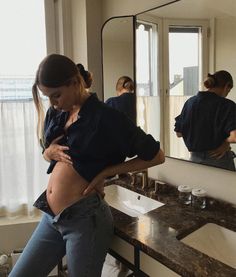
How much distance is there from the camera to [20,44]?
2.15m

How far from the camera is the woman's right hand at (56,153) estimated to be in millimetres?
1242

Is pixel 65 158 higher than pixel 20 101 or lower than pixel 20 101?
lower

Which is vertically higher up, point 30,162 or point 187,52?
point 187,52

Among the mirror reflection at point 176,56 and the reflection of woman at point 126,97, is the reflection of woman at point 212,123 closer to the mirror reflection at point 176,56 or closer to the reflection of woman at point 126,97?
the mirror reflection at point 176,56

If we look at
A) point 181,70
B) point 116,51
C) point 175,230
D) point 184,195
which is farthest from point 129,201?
point 116,51

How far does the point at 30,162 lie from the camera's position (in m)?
2.24

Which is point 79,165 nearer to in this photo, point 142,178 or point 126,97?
point 142,178

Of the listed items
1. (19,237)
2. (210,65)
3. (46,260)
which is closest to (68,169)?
(46,260)

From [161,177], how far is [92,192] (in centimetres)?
72

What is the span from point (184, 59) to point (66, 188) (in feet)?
3.06

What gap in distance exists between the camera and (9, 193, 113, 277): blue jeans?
1.20 meters

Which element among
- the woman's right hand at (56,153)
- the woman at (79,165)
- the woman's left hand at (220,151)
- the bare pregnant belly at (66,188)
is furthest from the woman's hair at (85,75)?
the woman's left hand at (220,151)

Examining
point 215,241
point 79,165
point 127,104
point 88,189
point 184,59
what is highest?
point 184,59

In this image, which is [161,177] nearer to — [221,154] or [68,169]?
[221,154]
